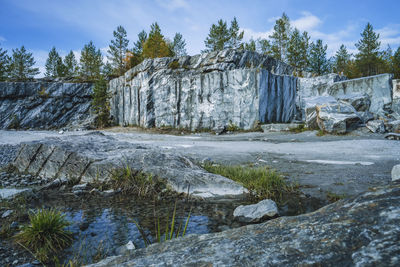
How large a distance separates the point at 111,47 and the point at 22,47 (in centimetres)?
2106

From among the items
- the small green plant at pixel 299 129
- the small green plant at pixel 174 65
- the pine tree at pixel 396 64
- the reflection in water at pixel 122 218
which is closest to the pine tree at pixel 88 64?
the small green plant at pixel 174 65

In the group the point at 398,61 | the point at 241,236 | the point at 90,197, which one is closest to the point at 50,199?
the point at 90,197

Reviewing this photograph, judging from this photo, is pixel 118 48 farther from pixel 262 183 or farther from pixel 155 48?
pixel 262 183

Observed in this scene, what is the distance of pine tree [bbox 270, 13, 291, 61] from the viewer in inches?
1703

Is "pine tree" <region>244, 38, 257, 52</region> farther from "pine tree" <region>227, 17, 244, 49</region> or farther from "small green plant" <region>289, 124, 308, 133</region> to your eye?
"small green plant" <region>289, 124, 308, 133</region>

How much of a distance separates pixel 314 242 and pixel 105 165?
4.18 m

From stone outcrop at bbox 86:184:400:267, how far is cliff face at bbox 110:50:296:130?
51.8ft

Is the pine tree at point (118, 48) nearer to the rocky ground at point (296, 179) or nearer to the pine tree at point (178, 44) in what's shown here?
the pine tree at point (178, 44)

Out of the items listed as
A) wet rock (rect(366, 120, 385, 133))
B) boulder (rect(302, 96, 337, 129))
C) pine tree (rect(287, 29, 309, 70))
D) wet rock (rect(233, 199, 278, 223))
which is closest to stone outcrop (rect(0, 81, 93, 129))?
boulder (rect(302, 96, 337, 129))

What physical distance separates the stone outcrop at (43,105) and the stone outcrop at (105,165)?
2395 cm

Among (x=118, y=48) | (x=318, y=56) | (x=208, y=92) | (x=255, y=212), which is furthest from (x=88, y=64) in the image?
(x=255, y=212)

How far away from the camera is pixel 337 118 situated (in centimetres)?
1144

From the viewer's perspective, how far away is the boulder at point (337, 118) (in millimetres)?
11273

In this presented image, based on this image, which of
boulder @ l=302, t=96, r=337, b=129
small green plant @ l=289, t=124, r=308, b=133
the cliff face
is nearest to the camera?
boulder @ l=302, t=96, r=337, b=129
